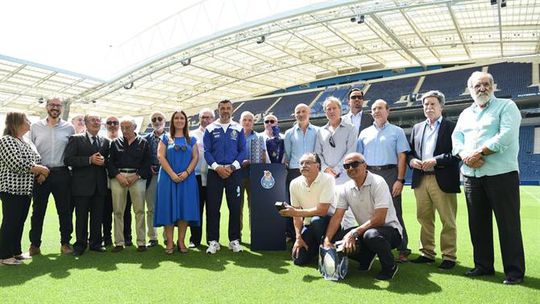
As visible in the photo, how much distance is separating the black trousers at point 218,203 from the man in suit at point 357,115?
1605 mm

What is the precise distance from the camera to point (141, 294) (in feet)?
10.1

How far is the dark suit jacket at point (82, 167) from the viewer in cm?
455

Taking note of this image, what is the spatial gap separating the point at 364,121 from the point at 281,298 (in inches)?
106

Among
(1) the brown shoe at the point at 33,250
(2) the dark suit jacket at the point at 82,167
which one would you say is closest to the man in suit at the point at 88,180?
(2) the dark suit jacket at the point at 82,167

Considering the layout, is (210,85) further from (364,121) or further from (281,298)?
(281,298)

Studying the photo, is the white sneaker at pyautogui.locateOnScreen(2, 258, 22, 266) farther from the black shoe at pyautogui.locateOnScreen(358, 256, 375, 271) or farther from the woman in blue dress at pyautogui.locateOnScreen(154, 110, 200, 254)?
the black shoe at pyautogui.locateOnScreen(358, 256, 375, 271)

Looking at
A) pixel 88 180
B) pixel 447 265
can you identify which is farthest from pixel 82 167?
pixel 447 265

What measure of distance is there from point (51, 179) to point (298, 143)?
9.72 feet

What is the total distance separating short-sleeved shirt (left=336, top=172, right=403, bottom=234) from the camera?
11.8ft

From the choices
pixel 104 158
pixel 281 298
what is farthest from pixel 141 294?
pixel 104 158

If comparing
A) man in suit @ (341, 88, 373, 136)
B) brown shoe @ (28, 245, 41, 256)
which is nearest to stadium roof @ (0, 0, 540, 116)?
man in suit @ (341, 88, 373, 136)

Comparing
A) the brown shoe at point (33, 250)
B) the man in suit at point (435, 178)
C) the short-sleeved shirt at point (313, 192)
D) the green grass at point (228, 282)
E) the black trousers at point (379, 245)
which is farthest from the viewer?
the brown shoe at point (33, 250)

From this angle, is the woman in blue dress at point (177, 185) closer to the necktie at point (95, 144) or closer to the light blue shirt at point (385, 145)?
the necktie at point (95, 144)

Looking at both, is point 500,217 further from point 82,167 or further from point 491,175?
point 82,167
